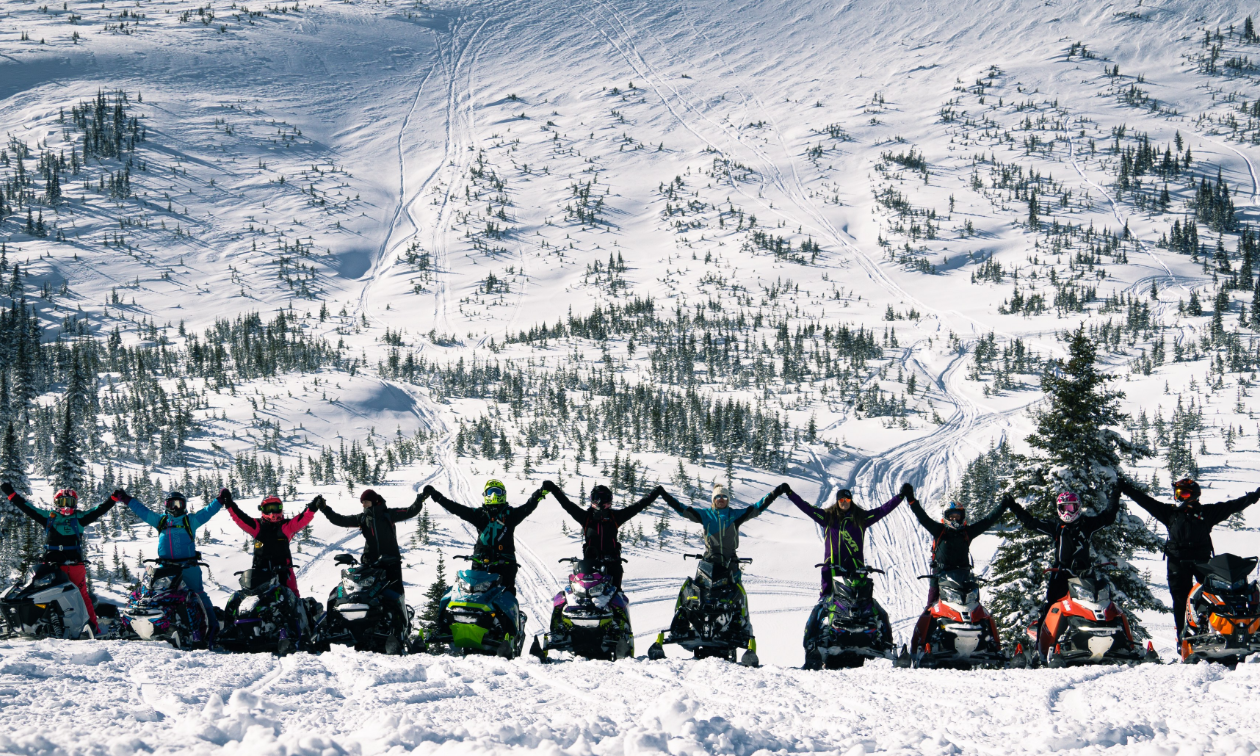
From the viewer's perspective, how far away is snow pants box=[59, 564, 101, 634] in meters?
10.6

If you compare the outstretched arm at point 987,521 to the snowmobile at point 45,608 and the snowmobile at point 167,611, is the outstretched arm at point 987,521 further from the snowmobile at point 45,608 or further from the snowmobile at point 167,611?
the snowmobile at point 45,608

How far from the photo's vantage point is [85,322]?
338 feet

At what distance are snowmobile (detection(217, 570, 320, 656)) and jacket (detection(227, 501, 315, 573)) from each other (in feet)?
0.83

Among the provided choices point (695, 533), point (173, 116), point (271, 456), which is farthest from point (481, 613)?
point (173, 116)

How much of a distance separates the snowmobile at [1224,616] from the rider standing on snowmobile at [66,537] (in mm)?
14077

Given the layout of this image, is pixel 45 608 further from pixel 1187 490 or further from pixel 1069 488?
pixel 1069 488

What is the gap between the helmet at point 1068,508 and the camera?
1051cm

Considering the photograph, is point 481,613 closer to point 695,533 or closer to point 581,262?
point 695,533

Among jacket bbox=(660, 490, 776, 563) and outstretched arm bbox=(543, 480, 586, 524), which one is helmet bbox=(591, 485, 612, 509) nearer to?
outstretched arm bbox=(543, 480, 586, 524)

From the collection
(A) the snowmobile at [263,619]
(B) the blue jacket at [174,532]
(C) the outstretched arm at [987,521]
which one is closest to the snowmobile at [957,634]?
(C) the outstretched arm at [987,521]

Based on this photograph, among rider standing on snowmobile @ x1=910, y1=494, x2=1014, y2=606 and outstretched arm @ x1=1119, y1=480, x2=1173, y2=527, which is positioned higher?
outstretched arm @ x1=1119, y1=480, x2=1173, y2=527

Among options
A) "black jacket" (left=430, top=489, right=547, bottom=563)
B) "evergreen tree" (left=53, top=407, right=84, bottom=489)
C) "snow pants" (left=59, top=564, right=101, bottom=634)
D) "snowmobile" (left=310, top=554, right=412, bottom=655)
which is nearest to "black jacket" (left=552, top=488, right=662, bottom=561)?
"black jacket" (left=430, top=489, right=547, bottom=563)

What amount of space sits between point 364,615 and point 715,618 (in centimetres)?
473

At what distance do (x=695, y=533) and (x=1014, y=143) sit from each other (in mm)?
149132
